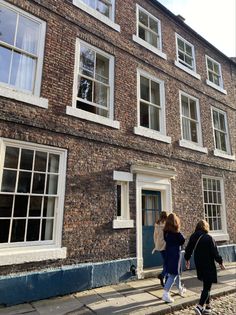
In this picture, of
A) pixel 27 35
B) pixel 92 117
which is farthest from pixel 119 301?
pixel 27 35

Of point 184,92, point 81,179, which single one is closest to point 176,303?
point 81,179

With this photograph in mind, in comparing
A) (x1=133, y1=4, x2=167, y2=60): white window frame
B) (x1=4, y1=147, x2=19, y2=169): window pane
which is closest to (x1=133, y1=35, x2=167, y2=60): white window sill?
(x1=133, y1=4, x2=167, y2=60): white window frame

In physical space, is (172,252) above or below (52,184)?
below

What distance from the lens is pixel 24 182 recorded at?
19.8ft

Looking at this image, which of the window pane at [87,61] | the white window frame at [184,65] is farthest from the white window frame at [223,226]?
the window pane at [87,61]

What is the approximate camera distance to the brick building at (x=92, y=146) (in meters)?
5.92

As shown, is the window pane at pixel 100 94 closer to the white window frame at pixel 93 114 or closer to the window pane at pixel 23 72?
the white window frame at pixel 93 114

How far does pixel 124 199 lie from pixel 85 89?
11.6 feet

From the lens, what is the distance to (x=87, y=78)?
7793 millimetres

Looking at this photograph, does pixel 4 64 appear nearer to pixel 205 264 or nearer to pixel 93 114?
pixel 93 114

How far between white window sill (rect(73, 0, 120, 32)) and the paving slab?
8148 mm

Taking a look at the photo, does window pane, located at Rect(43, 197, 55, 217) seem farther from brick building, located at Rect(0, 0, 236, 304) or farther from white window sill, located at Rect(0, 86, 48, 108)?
white window sill, located at Rect(0, 86, 48, 108)

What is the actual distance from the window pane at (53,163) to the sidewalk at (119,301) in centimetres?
295

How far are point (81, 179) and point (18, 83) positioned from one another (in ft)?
9.60
